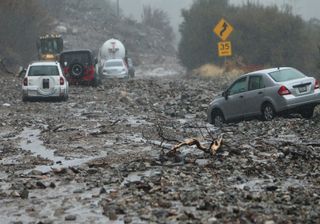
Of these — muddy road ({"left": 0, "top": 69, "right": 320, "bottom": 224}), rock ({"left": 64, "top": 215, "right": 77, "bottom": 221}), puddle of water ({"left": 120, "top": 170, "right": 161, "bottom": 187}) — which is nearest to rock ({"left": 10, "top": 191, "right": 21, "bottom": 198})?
muddy road ({"left": 0, "top": 69, "right": 320, "bottom": 224})

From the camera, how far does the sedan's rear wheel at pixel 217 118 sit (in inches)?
771

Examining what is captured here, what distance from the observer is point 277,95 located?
17719 mm

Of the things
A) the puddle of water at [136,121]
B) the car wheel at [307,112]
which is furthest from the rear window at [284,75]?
the puddle of water at [136,121]

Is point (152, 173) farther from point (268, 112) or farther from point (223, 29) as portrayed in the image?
point (223, 29)

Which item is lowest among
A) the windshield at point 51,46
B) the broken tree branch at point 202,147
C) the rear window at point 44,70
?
the broken tree branch at point 202,147

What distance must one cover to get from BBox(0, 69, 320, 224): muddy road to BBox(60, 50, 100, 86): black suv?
15.5 m

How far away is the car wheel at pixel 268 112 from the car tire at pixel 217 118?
158cm

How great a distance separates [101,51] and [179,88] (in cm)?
2156

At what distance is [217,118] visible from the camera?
19797 millimetres

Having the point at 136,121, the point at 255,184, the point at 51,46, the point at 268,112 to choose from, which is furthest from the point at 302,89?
the point at 51,46

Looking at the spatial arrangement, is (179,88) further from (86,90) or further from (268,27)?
(268,27)

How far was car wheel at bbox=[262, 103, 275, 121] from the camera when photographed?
18.1 meters

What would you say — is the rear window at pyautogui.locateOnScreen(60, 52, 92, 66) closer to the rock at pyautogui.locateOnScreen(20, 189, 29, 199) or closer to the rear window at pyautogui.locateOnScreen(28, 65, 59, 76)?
the rear window at pyautogui.locateOnScreen(28, 65, 59, 76)

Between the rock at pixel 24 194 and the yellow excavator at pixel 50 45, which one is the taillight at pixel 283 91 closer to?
the rock at pixel 24 194
